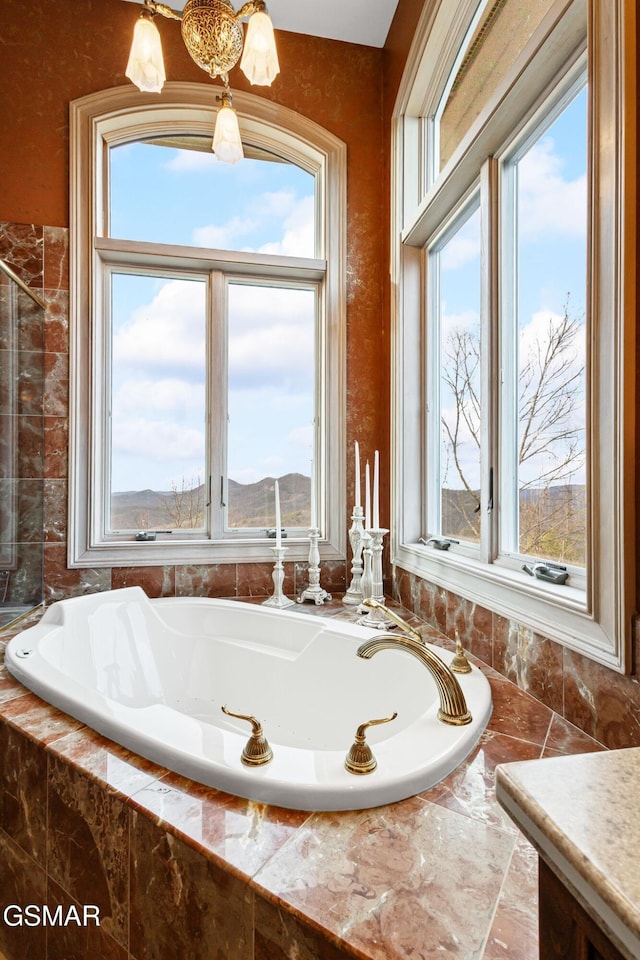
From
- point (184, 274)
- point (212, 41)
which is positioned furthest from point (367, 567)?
point (212, 41)

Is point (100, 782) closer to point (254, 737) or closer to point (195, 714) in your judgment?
point (254, 737)

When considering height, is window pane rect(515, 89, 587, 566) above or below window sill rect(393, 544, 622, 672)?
above

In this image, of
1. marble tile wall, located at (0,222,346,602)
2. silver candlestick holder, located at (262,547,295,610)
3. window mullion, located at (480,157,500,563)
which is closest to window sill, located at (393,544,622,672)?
window mullion, located at (480,157,500,563)

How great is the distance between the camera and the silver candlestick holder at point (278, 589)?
219 cm

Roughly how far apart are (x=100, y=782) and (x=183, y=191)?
8.52ft

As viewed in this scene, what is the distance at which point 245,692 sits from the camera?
1.92 meters

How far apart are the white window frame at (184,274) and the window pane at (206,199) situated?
2.3 inches

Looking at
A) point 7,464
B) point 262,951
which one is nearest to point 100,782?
point 262,951

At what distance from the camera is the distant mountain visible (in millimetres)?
2438

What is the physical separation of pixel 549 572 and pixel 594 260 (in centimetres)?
77

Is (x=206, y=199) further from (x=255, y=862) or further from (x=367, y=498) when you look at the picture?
(x=255, y=862)

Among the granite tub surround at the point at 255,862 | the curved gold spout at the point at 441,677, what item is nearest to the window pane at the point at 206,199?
the curved gold spout at the point at 441,677

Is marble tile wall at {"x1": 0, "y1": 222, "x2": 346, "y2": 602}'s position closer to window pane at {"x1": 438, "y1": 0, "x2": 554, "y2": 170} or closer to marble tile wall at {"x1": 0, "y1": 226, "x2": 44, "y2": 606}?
marble tile wall at {"x1": 0, "y1": 226, "x2": 44, "y2": 606}

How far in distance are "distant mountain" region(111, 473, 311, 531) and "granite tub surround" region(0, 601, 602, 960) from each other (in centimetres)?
135
